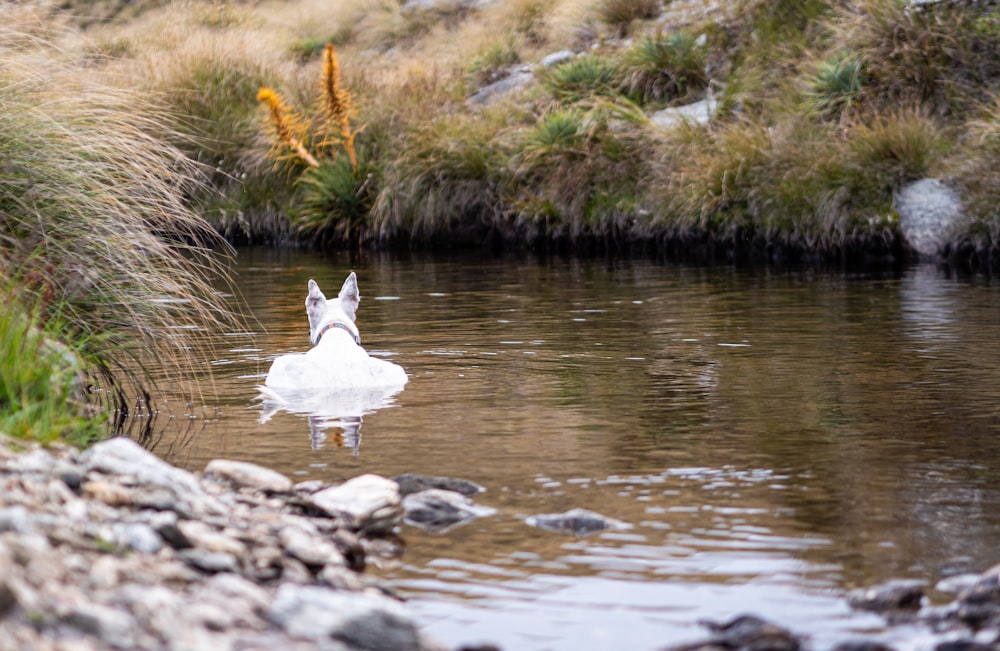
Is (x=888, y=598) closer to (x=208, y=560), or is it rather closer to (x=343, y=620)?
(x=343, y=620)

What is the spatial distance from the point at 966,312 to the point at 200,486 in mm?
8430

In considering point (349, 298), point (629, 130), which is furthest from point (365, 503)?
point (629, 130)

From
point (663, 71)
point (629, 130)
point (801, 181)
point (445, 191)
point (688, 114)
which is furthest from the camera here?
point (663, 71)

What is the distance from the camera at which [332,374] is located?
27.9 ft

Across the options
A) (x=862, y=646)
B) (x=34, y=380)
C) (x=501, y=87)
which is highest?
(x=501, y=87)

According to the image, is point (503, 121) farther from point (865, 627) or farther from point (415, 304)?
point (865, 627)

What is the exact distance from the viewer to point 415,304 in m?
13.5

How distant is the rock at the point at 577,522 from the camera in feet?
17.6

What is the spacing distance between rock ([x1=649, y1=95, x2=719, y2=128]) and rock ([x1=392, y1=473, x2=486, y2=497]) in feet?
47.0

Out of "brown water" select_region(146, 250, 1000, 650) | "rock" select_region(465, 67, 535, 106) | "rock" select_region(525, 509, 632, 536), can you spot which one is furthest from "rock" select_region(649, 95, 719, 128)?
"rock" select_region(525, 509, 632, 536)

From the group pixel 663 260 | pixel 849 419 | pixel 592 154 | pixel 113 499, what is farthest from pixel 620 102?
pixel 113 499

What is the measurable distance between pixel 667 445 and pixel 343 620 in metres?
3.29

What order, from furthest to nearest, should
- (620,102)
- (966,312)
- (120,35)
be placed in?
(120,35) < (620,102) < (966,312)

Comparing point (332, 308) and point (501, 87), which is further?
point (501, 87)
